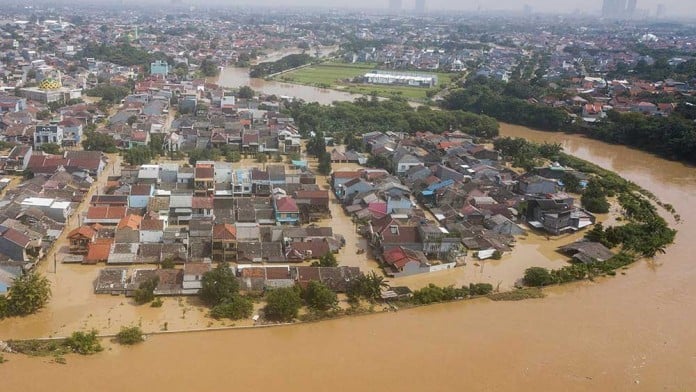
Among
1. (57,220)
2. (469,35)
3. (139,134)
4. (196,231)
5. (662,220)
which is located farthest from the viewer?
(469,35)

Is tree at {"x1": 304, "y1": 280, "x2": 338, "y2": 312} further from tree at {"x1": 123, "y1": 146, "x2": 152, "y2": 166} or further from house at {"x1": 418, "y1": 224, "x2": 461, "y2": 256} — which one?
tree at {"x1": 123, "y1": 146, "x2": 152, "y2": 166}

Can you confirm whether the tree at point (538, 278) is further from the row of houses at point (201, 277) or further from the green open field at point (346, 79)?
the green open field at point (346, 79)

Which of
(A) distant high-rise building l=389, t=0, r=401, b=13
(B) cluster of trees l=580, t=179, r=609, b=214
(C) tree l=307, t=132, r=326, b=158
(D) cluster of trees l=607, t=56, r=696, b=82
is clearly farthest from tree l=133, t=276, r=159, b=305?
(A) distant high-rise building l=389, t=0, r=401, b=13

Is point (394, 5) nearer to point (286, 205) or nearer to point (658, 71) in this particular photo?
point (658, 71)

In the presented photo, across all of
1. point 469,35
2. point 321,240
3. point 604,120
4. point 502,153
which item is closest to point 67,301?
point 321,240

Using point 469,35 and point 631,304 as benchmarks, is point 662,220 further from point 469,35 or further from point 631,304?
point 469,35

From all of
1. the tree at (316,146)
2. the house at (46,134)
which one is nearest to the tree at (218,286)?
the tree at (316,146)
